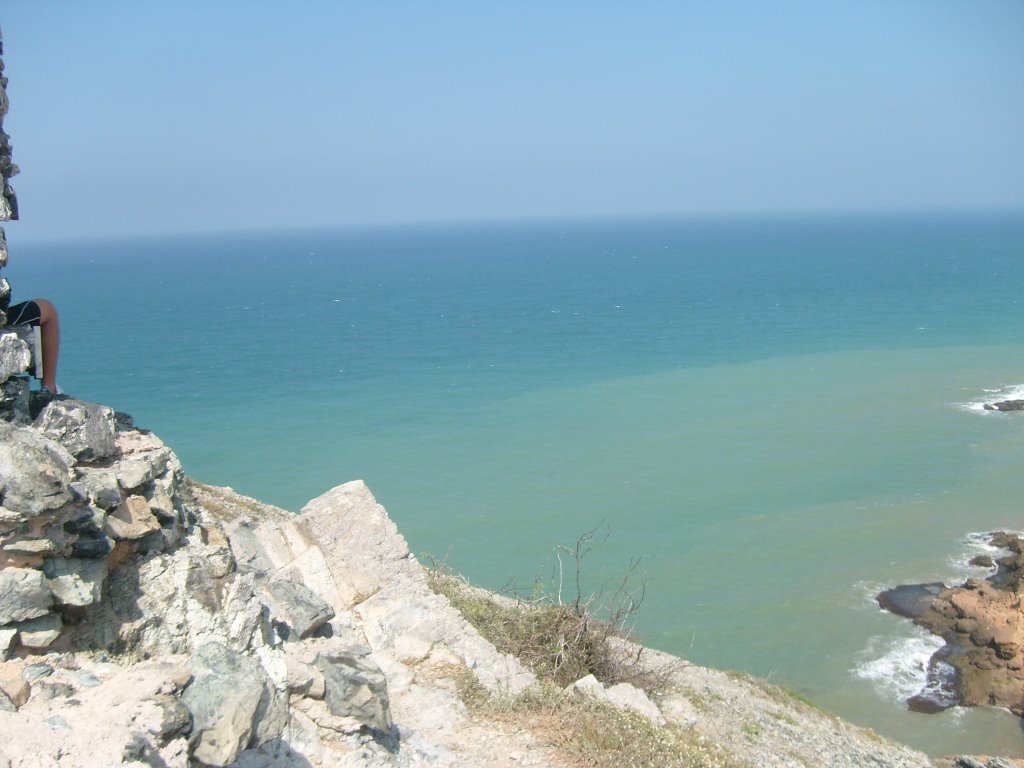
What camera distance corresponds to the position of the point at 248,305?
105 meters

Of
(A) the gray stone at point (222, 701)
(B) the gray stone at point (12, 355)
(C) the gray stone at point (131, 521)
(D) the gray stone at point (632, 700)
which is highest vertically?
A: (B) the gray stone at point (12, 355)

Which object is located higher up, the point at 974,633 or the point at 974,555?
the point at 974,555

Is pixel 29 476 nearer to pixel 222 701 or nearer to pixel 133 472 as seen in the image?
pixel 133 472

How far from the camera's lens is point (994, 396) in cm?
5341

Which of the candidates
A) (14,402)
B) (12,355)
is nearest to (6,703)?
(14,402)

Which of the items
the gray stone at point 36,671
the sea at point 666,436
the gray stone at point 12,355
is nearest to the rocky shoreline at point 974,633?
the sea at point 666,436

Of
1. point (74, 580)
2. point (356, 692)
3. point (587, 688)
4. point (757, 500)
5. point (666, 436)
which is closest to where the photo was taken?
point (74, 580)

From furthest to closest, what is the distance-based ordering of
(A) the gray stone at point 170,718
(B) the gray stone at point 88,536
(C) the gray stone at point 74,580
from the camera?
(B) the gray stone at point 88,536 < (C) the gray stone at point 74,580 < (A) the gray stone at point 170,718

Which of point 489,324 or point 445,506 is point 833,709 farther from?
point 489,324

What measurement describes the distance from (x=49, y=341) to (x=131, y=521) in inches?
107

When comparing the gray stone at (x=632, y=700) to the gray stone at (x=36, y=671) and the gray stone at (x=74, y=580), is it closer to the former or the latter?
the gray stone at (x=74, y=580)

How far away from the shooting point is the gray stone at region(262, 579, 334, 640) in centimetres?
938

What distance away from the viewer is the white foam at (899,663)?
24.0 m

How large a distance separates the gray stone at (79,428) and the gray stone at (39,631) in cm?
177
